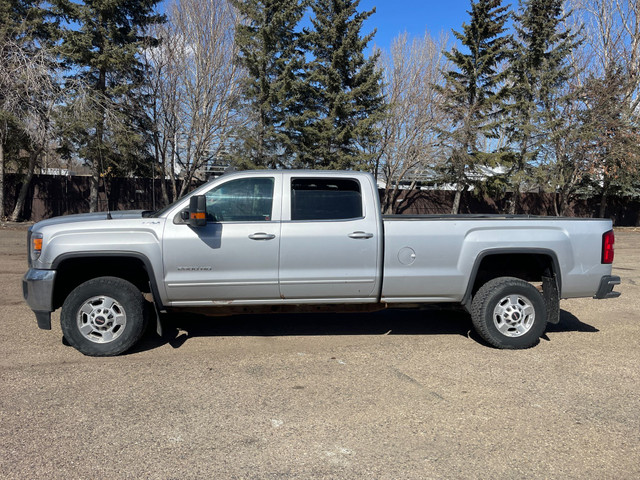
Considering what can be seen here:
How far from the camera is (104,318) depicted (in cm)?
504

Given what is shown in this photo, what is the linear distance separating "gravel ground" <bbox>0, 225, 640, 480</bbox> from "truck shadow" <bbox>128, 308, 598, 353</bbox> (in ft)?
0.18

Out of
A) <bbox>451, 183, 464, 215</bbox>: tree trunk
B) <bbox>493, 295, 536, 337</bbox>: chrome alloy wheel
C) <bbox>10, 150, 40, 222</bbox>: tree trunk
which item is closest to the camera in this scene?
<bbox>493, 295, 536, 337</bbox>: chrome alloy wheel

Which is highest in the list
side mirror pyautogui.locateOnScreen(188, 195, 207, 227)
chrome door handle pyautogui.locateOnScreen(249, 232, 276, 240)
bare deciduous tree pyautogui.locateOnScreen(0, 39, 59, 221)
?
bare deciduous tree pyautogui.locateOnScreen(0, 39, 59, 221)

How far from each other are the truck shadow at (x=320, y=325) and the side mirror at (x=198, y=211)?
1325 millimetres

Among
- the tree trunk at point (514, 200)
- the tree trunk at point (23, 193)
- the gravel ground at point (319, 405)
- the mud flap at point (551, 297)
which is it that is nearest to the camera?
the gravel ground at point (319, 405)

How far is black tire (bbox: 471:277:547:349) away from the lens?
17.9 feet

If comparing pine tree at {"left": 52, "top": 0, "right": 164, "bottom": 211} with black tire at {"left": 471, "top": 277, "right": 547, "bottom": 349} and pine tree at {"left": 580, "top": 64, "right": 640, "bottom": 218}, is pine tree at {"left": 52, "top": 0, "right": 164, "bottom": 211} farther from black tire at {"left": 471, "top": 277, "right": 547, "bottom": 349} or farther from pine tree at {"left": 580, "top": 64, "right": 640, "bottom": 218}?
pine tree at {"left": 580, "top": 64, "right": 640, "bottom": 218}

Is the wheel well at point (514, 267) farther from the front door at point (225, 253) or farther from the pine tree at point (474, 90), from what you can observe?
the pine tree at point (474, 90)

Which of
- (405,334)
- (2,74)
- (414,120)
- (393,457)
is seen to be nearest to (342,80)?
(414,120)

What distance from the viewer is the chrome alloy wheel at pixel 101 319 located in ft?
16.5

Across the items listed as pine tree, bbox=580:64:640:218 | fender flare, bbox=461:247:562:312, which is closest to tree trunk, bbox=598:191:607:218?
pine tree, bbox=580:64:640:218

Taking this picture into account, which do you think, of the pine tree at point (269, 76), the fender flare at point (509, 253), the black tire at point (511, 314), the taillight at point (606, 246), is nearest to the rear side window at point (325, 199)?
the fender flare at point (509, 253)

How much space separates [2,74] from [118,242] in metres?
Answer: 16.8

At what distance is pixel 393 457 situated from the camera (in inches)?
128
